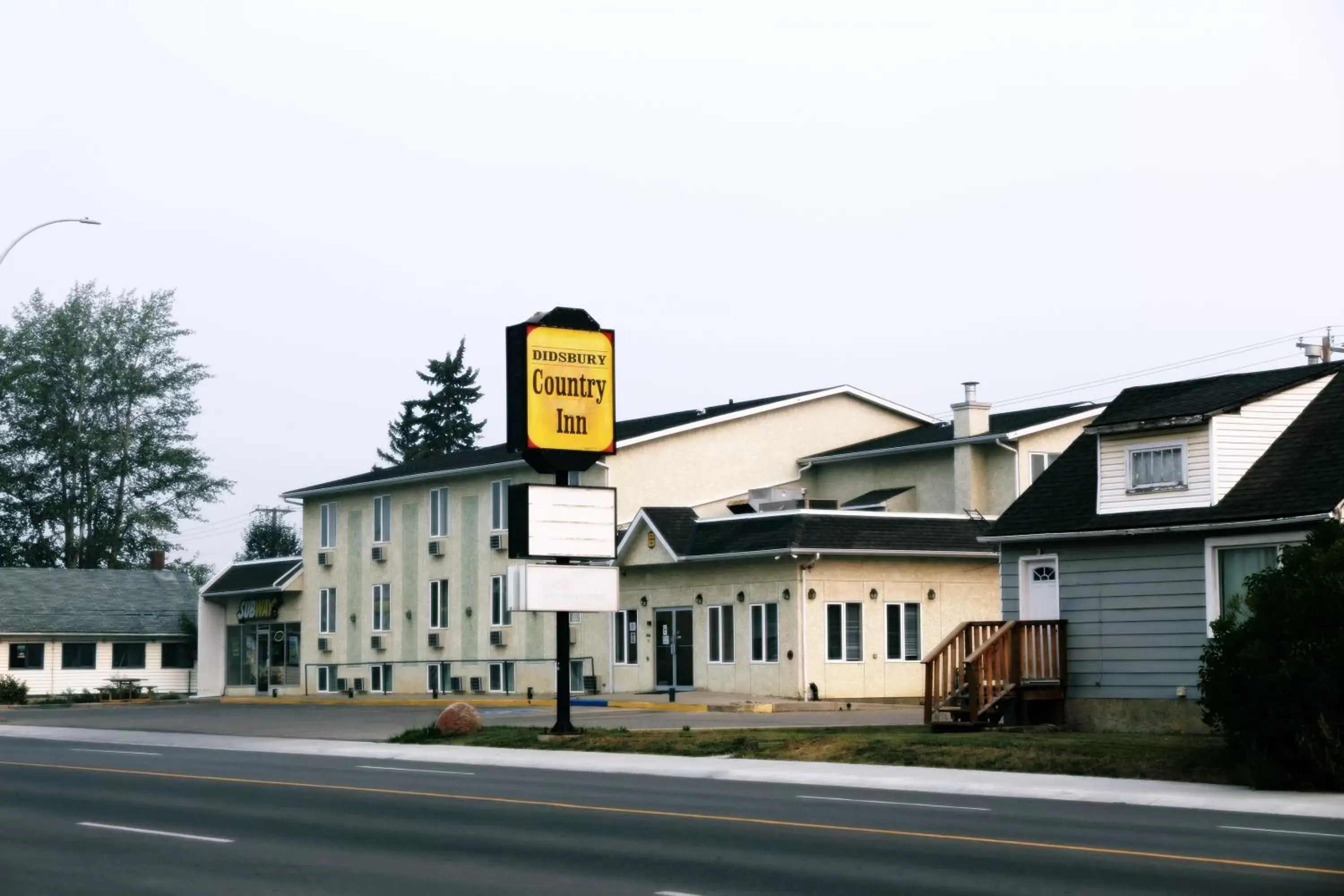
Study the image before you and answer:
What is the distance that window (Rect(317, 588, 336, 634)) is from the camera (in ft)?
212

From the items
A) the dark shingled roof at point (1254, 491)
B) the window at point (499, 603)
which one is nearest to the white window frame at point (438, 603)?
the window at point (499, 603)

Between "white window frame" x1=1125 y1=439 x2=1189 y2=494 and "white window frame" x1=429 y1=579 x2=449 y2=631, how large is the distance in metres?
31.8

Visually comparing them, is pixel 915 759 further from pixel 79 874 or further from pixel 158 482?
pixel 158 482

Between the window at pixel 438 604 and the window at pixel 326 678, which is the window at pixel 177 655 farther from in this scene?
the window at pixel 438 604

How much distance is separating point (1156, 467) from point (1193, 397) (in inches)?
53.5

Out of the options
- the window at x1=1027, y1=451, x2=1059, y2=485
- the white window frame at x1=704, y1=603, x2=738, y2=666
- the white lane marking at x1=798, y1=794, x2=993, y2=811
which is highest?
the window at x1=1027, y1=451, x2=1059, y2=485

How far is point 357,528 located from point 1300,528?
41.4 m

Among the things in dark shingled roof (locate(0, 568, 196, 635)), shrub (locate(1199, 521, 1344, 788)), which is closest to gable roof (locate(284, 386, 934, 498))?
dark shingled roof (locate(0, 568, 196, 635))

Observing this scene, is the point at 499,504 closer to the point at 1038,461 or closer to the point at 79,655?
the point at 1038,461

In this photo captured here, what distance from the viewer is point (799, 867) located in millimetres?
13297

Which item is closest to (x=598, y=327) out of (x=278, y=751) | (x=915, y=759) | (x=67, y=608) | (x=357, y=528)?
(x=278, y=751)

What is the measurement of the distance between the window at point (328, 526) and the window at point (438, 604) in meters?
6.73

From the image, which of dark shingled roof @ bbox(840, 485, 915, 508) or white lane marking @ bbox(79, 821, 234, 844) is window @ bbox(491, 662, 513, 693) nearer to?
dark shingled roof @ bbox(840, 485, 915, 508)

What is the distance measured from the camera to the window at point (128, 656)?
76438mm
